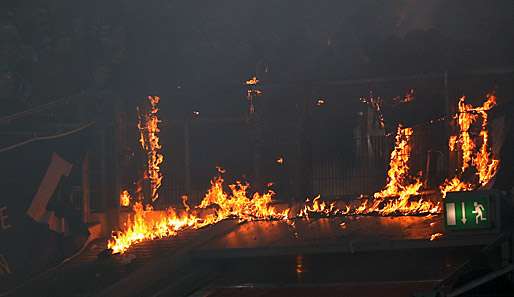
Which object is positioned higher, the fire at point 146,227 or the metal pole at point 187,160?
the metal pole at point 187,160

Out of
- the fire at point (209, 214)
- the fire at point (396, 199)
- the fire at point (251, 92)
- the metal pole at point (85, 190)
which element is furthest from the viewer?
the fire at point (396, 199)

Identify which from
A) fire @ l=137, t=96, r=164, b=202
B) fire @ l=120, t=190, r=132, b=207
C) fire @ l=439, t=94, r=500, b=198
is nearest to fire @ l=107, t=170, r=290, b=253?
fire @ l=120, t=190, r=132, b=207

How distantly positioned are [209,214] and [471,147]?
5.71 metres

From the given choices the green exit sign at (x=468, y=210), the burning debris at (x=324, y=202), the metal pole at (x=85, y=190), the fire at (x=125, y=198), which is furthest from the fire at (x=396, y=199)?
the green exit sign at (x=468, y=210)

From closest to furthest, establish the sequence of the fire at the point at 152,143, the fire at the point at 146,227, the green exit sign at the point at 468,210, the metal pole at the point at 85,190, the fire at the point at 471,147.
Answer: the green exit sign at the point at 468,210 < the fire at the point at 146,227 < the metal pole at the point at 85,190 < the fire at the point at 152,143 < the fire at the point at 471,147

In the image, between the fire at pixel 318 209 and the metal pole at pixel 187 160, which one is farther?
the metal pole at pixel 187 160

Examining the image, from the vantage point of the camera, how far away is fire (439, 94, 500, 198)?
16.8m

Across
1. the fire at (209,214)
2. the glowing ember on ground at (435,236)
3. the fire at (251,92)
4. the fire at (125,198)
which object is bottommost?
the glowing ember on ground at (435,236)

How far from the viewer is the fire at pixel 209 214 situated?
14898 millimetres

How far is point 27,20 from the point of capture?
63.5ft

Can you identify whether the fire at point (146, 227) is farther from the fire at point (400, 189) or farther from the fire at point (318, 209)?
the fire at point (400, 189)

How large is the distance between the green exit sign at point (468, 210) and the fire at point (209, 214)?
694cm

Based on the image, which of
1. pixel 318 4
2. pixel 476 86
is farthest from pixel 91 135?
pixel 318 4

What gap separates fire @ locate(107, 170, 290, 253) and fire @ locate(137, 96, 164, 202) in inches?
26.1
